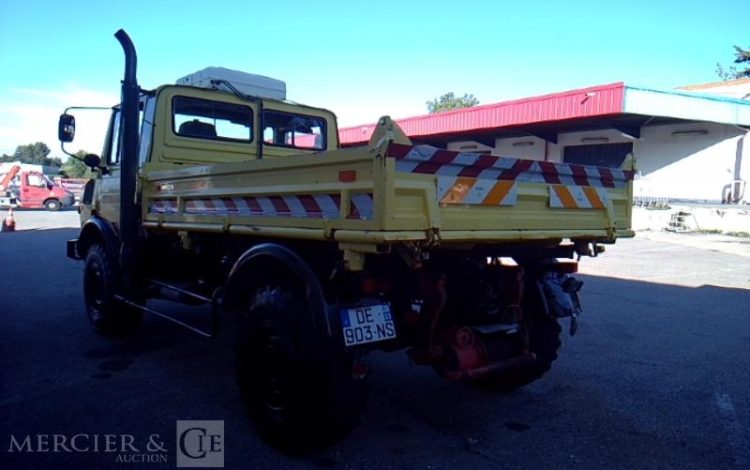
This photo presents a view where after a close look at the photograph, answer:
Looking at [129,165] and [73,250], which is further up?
[129,165]

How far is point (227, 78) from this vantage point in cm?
593

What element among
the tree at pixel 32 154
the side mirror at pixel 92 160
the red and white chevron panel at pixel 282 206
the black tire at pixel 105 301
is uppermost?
the tree at pixel 32 154

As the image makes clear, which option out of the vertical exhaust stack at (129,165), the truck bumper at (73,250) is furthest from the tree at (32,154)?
the vertical exhaust stack at (129,165)

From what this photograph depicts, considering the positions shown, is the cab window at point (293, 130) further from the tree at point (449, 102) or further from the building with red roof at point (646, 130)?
the tree at point (449, 102)

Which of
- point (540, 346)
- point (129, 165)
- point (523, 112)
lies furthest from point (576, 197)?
point (523, 112)

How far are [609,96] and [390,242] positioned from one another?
16556 millimetres

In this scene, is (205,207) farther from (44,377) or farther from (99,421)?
(44,377)

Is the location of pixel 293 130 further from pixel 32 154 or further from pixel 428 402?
pixel 32 154

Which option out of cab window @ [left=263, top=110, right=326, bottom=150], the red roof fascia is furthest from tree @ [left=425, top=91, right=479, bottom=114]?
cab window @ [left=263, top=110, right=326, bottom=150]

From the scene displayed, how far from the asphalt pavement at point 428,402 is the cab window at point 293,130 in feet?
7.19

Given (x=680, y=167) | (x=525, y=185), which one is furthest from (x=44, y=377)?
(x=680, y=167)

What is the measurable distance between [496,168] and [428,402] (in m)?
1.94

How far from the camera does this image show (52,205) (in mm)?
31109

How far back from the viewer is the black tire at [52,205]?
101ft
